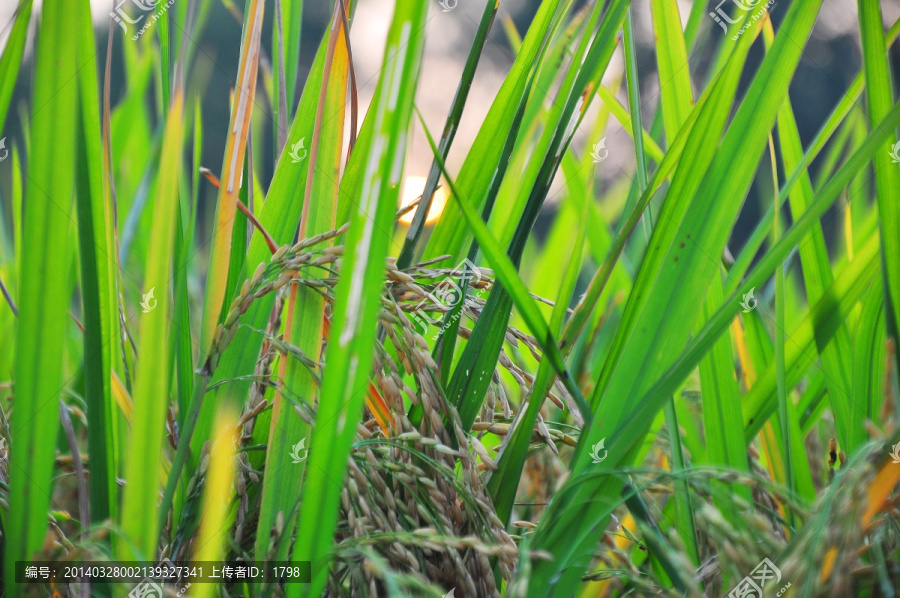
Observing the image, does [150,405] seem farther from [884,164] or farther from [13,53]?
[884,164]

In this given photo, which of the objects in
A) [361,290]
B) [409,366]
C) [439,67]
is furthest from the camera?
[439,67]

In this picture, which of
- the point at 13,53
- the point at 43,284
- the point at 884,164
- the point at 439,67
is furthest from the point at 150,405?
the point at 439,67

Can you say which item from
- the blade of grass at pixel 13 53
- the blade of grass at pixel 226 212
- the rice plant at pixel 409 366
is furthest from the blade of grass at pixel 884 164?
the blade of grass at pixel 13 53

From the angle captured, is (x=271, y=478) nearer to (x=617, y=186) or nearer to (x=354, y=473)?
(x=354, y=473)

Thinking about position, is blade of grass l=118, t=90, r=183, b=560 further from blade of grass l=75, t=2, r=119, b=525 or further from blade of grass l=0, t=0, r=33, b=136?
blade of grass l=0, t=0, r=33, b=136

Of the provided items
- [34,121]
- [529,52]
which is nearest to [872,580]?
[529,52]

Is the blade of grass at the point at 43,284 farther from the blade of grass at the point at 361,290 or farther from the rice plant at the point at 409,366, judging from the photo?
the blade of grass at the point at 361,290

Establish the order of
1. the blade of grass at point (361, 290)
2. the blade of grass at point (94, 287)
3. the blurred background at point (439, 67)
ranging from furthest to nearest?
1. the blurred background at point (439, 67)
2. the blade of grass at point (94, 287)
3. the blade of grass at point (361, 290)

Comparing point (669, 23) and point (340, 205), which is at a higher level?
point (669, 23)
